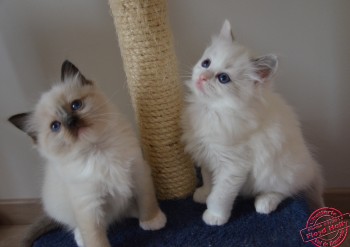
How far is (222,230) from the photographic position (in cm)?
112

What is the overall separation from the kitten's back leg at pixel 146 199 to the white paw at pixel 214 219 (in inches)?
5.8

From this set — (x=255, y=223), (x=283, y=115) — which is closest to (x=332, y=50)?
(x=283, y=115)

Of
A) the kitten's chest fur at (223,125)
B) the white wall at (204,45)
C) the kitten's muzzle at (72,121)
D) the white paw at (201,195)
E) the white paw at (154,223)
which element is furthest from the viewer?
the white wall at (204,45)

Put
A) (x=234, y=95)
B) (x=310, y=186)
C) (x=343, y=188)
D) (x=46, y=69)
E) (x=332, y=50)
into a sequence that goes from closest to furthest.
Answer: (x=234, y=95) → (x=310, y=186) → (x=332, y=50) → (x=46, y=69) → (x=343, y=188)

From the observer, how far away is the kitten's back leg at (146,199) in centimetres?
111

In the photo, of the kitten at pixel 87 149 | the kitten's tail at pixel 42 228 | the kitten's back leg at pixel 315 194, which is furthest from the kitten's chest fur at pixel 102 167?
the kitten's back leg at pixel 315 194

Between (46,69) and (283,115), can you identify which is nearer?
(283,115)

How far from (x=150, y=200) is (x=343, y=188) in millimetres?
1128

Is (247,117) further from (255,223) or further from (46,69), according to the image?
(46,69)

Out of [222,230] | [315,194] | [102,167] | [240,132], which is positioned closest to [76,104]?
[102,167]

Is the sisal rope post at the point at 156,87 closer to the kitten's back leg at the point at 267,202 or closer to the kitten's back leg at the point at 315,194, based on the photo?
the kitten's back leg at the point at 267,202

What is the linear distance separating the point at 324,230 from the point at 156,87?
0.67 m

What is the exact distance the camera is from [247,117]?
106 cm

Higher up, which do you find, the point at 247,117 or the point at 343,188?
the point at 247,117
